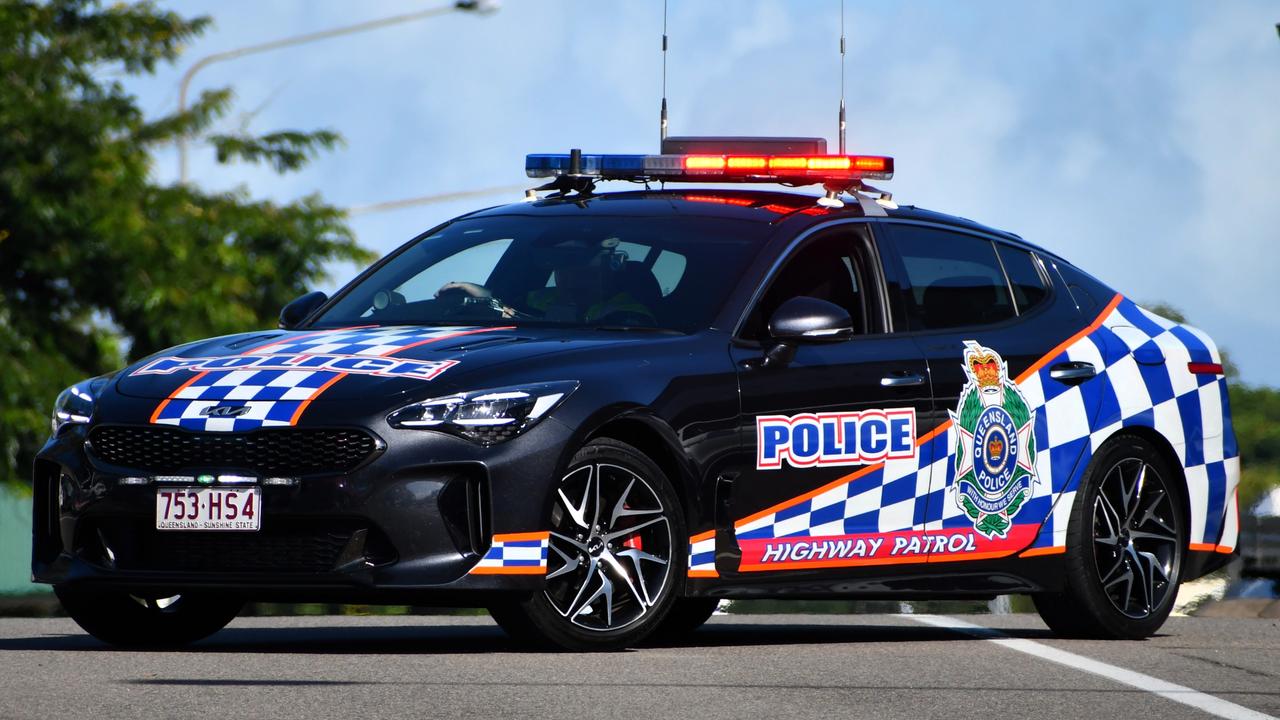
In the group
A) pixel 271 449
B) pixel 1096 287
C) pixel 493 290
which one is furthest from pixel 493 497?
pixel 1096 287

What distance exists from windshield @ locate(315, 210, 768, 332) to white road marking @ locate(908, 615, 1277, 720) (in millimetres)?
1782

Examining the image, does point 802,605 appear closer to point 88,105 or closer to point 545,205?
point 545,205

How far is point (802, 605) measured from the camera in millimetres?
16469

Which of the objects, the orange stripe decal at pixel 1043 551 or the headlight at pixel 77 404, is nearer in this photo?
the headlight at pixel 77 404

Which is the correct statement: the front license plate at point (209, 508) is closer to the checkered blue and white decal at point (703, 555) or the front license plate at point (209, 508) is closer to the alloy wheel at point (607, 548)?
the alloy wheel at point (607, 548)

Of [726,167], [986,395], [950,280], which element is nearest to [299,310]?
[726,167]

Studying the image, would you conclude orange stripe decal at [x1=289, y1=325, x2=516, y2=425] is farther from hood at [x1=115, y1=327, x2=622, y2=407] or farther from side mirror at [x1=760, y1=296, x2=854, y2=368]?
side mirror at [x1=760, y1=296, x2=854, y2=368]

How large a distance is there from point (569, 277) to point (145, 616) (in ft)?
6.43

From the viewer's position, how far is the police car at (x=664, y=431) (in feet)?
24.8

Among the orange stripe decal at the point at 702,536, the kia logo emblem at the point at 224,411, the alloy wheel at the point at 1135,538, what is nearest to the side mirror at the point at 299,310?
the kia logo emblem at the point at 224,411

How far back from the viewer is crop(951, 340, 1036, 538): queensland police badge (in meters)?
9.18

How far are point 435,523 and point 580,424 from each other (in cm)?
57

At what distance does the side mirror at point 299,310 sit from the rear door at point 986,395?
7.44 ft

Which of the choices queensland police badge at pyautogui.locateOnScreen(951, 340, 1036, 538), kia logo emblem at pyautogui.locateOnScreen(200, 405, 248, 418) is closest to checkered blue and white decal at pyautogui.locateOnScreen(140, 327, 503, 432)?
kia logo emblem at pyautogui.locateOnScreen(200, 405, 248, 418)
